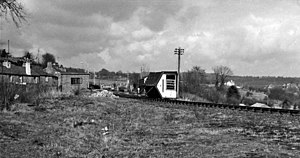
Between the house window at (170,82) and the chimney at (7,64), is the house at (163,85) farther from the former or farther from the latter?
the chimney at (7,64)

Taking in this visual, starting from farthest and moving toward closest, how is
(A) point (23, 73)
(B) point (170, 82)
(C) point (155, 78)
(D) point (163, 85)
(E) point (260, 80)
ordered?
(E) point (260, 80), (A) point (23, 73), (C) point (155, 78), (B) point (170, 82), (D) point (163, 85)

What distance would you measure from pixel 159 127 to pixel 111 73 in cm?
15434

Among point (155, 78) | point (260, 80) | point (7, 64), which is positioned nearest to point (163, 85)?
point (155, 78)

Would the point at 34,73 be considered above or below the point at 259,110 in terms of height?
above

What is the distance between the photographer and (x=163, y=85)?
4691 cm

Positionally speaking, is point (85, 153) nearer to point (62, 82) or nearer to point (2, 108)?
point (2, 108)

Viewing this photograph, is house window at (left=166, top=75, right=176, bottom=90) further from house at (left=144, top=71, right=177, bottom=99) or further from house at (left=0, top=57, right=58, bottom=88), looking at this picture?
house at (left=0, top=57, right=58, bottom=88)

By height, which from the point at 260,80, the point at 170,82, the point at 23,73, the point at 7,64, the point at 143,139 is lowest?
the point at 143,139

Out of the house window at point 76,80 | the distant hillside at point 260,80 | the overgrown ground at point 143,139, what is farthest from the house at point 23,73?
the distant hillside at point 260,80

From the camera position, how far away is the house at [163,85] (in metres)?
46.7

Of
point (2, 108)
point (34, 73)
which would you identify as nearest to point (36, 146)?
point (2, 108)

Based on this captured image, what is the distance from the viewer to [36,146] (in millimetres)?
10445

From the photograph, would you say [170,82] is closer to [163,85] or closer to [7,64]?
[163,85]

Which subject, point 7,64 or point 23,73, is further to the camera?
point 23,73
